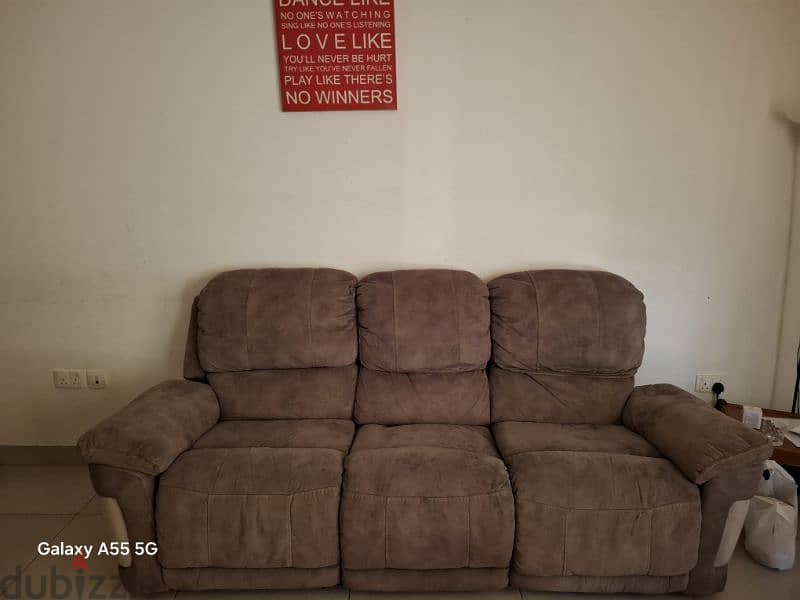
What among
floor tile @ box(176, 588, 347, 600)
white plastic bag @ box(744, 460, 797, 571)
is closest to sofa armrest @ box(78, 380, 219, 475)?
floor tile @ box(176, 588, 347, 600)

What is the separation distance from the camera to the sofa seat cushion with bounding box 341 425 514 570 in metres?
1.38

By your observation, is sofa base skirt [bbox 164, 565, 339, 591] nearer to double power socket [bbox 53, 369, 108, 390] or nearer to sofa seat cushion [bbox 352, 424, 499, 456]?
sofa seat cushion [bbox 352, 424, 499, 456]

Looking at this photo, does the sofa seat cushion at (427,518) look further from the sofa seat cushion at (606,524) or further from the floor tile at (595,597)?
the floor tile at (595,597)

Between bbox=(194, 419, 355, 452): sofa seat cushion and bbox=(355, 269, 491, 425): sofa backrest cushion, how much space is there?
0.15 m

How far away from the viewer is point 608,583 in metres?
1.44

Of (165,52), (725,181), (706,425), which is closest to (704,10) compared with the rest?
(725,181)

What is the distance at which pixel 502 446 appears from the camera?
5.41 ft

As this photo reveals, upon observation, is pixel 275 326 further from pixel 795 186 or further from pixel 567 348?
pixel 795 186

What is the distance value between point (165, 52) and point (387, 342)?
1574 mm

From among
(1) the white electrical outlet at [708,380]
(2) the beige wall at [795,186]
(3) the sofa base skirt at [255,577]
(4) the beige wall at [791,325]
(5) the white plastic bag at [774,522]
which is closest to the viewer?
(3) the sofa base skirt at [255,577]

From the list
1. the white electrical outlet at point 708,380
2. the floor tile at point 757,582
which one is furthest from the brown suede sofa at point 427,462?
the white electrical outlet at point 708,380

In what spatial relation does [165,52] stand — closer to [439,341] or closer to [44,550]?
[439,341]

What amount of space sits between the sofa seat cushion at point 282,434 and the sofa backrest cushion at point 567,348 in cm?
64

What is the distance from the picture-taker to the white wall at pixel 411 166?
1.95m
